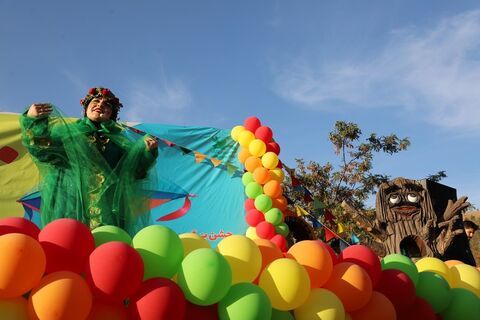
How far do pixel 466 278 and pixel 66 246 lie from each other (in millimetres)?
2490

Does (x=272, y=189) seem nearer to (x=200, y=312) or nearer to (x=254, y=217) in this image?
(x=254, y=217)

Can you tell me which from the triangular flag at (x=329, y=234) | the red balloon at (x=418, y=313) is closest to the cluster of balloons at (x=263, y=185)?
the triangular flag at (x=329, y=234)

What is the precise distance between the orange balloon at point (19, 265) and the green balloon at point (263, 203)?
4.81 meters

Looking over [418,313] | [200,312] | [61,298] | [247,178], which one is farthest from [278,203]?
[61,298]

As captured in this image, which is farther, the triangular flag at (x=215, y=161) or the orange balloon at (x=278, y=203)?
the triangular flag at (x=215, y=161)

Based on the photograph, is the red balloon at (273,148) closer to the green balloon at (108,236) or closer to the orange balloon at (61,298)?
the green balloon at (108,236)

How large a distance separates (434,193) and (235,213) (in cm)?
303

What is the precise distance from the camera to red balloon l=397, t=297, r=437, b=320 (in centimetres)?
244

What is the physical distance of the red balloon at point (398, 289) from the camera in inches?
94.0

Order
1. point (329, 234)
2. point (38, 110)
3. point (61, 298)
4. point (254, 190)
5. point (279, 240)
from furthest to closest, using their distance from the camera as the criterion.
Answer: point (329, 234)
point (254, 190)
point (279, 240)
point (38, 110)
point (61, 298)

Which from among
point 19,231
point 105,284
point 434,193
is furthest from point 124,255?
point 434,193

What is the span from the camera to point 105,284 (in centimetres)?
161

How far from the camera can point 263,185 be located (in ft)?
21.5

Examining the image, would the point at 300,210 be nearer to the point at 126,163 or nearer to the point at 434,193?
the point at 434,193
